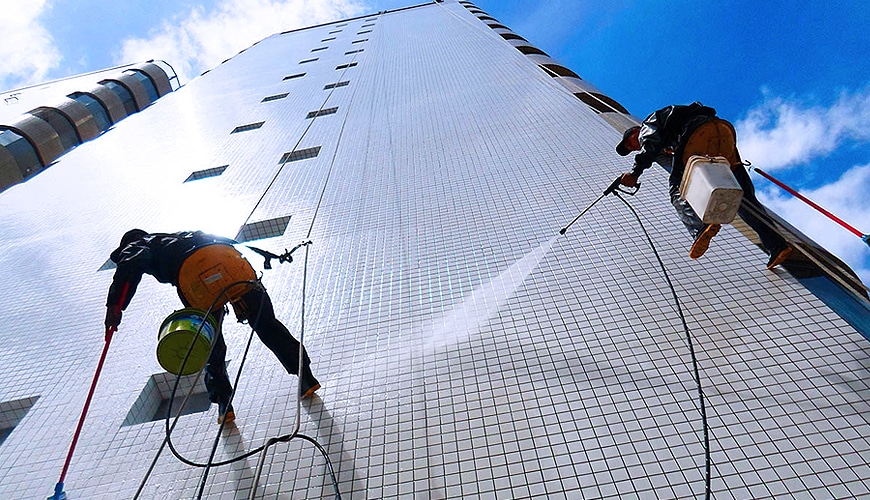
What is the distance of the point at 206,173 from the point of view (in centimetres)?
554

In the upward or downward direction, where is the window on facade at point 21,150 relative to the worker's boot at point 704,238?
downward

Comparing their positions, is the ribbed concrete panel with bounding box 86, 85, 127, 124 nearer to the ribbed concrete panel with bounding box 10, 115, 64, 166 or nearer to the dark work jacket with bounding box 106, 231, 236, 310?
the ribbed concrete panel with bounding box 10, 115, 64, 166

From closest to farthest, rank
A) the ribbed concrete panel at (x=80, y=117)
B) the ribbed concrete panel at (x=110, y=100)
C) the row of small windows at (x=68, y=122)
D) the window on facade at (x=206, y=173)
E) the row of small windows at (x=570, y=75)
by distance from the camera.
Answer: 1. the row of small windows at (x=570, y=75)
2. the window on facade at (x=206, y=173)
3. the row of small windows at (x=68, y=122)
4. the ribbed concrete panel at (x=80, y=117)
5. the ribbed concrete panel at (x=110, y=100)

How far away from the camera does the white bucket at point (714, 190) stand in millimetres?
1762

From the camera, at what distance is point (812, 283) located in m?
2.35

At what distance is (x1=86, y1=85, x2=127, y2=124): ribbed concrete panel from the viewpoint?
41.8 feet

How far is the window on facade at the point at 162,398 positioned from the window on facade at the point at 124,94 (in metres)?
13.6

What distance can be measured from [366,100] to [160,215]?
10.3ft

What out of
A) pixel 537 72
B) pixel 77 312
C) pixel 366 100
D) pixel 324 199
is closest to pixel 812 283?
pixel 324 199

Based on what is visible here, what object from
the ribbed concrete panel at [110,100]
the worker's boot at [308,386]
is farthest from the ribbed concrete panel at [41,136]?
the worker's boot at [308,386]

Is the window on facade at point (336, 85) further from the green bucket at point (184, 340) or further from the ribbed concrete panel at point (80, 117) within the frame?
the ribbed concrete panel at point (80, 117)

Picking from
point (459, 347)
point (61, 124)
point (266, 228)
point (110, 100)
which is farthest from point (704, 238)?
point (110, 100)

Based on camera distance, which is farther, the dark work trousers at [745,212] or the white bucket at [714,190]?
the dark work trousers at [745,212]

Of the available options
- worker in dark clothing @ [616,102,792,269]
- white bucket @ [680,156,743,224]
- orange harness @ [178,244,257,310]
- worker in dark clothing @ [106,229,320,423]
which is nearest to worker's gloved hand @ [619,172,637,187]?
worker in dark clothing @ [616,102,792,269]
